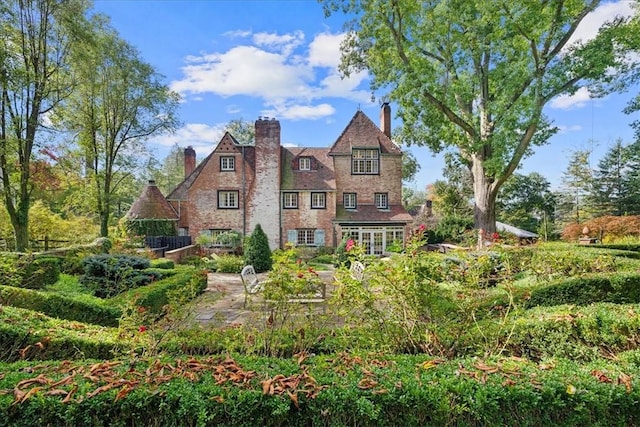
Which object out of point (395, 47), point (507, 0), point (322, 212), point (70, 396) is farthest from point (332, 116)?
point (70, 396)

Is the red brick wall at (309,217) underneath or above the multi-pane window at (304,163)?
underneath

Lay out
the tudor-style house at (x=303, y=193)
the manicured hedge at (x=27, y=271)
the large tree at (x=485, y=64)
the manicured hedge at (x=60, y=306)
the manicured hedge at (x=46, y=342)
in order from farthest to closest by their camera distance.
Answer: the tudor-style house at (x=303, y=193) < the large tree at (x=485, y=64) < the manicured hedge at (x=27, y=271) < the manicured hedge at (x=60, y=306) < the manicured hedge at (x=46, y=342)

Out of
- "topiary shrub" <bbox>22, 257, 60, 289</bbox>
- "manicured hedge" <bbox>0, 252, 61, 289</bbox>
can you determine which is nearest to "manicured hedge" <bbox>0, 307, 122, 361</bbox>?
"manicured hedge" <bbox>0, 252, 61, 289</bbox>

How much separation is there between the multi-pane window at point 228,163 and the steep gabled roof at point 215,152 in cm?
51

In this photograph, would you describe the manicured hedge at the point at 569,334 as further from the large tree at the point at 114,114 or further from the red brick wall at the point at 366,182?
the large tree at the point at 114,114

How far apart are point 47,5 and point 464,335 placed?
1741cm

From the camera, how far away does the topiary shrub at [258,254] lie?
584 inches

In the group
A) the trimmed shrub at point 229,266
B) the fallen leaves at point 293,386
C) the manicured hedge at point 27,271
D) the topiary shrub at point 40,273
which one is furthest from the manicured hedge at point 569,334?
the trimmed shrub at point 229,266

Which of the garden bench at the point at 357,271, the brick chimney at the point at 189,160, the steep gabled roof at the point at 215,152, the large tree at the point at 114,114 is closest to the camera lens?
the garden bench at the point at 357,271

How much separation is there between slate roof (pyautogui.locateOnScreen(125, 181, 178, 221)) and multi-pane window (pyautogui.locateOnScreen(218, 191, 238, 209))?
327cm

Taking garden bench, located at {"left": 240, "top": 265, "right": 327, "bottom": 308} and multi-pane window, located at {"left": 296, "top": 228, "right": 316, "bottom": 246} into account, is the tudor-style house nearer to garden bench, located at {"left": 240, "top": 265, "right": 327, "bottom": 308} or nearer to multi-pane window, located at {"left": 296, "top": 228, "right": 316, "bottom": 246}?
multi-pane window, located at {"left": 296, "top": 228, "right": 316, "bottom": 246}

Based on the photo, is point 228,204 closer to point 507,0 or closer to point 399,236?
point 399,236

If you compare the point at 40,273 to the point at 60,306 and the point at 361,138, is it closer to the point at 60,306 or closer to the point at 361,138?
the point at 60,306

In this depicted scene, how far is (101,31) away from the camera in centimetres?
1584
